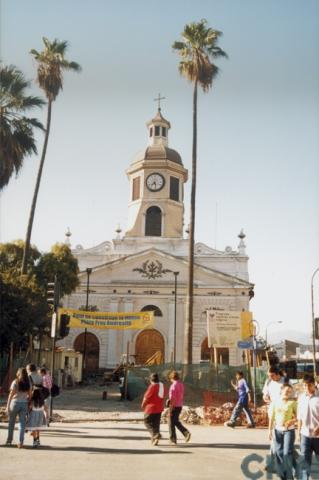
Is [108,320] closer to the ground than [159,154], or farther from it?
closer to the ground

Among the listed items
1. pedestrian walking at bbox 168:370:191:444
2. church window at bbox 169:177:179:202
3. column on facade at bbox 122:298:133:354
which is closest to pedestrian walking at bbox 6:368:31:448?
pedestrian walking at bbox 168:370:191:444

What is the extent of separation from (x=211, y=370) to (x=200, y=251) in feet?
81.1

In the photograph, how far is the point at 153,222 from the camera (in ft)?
157

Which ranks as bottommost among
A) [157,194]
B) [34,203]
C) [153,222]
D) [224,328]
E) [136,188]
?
[224,328]

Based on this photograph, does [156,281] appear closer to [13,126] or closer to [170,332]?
[170,332]

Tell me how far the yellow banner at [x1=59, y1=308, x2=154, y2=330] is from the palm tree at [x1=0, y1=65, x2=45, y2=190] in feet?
29.5

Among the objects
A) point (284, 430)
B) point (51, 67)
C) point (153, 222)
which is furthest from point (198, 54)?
point (284, 430)

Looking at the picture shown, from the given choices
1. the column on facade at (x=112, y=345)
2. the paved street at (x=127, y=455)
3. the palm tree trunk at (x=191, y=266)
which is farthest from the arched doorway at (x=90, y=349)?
the paved street at (x=127, y=455)

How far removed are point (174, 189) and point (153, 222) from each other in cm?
389

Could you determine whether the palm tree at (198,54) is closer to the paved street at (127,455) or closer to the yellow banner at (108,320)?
the yellow banner at (108,320)

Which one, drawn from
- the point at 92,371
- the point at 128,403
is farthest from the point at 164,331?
the point at 128,403

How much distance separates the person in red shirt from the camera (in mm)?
11445

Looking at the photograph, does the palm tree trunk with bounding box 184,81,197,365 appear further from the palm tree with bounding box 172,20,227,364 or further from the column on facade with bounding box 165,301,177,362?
the column on facade with bounding box 165,301,177,362

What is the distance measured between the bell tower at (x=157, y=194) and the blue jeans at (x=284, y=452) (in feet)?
129
